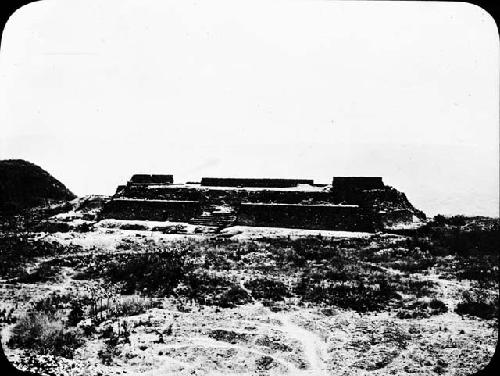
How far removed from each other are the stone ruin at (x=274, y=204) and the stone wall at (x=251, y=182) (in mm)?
63

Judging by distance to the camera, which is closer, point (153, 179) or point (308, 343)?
point (308, 343)

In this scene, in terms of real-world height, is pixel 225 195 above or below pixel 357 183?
below

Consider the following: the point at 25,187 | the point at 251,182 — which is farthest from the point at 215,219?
the point at 25,187

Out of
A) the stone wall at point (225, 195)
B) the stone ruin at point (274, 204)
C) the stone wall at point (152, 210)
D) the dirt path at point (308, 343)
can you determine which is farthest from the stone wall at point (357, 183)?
the dirt path at point (308, 343)

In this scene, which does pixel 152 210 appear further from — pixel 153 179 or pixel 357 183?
pixel 357 183

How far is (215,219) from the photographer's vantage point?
2345cm

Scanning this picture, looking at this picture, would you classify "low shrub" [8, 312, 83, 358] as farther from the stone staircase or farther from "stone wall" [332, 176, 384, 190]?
"stone wall" [332, 176, 384, 190]

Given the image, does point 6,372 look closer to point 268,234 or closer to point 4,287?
point 4,287

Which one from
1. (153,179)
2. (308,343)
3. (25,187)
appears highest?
(153,179)

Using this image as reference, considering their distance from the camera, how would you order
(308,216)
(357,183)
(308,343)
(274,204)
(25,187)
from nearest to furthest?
(308,343), (308,216), (274,204), (357,183), (25,187)

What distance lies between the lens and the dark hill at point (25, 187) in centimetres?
2894

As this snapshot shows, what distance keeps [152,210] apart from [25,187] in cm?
1284

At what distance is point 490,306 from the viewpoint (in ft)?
31.8

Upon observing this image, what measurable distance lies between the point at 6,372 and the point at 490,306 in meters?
9.68
